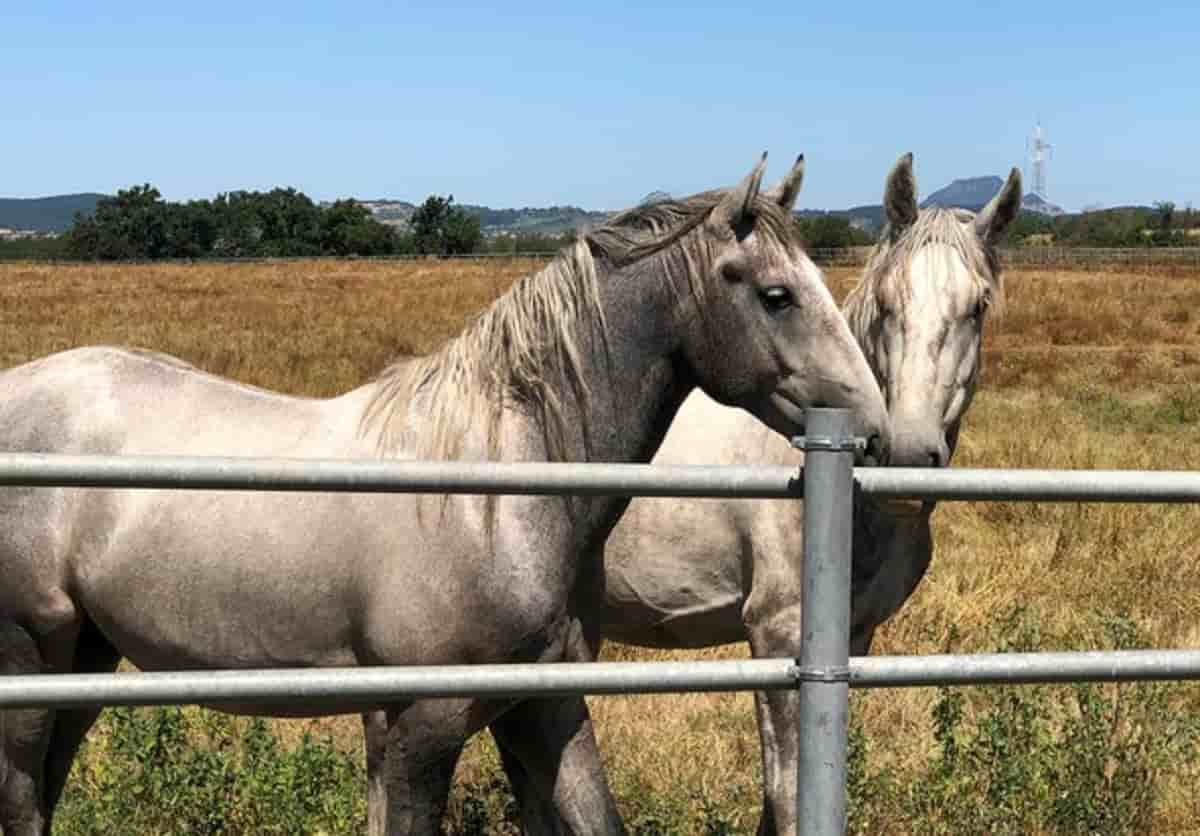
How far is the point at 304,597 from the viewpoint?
3.41 meters

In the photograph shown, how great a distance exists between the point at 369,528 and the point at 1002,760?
2.32 metres

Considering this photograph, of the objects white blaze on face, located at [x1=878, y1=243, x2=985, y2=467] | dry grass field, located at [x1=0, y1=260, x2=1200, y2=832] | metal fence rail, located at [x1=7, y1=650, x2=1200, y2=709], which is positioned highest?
white blaze on face, located at [x1=878, y1=243, x2=985, y2=467]

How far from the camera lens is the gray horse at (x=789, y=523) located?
12.9 ft

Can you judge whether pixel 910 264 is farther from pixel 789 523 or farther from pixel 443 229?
pixel 443 229

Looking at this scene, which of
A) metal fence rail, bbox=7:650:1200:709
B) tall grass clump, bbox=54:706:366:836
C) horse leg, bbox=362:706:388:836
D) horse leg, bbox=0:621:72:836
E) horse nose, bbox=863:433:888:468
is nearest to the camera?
metal fence rail, bbox=7:650:1200:709

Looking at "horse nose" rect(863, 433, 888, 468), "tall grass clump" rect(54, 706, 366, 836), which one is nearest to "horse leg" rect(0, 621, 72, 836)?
"tall grass clump" rect(54, 706, 366, 836)

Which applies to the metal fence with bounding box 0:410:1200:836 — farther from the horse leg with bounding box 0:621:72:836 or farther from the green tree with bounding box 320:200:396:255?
the green tree with bounding box 320:200:396:255

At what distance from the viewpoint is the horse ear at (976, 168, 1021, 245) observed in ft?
14.6

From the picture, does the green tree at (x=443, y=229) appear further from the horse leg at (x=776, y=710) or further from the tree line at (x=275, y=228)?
the horse leg at (x=776, y=710)

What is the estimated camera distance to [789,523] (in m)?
4.42

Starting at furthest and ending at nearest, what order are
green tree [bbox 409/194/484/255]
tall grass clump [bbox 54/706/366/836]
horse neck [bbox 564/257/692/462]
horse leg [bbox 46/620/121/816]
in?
green tree [bbox 409/194/484/255] → tall grass clump [bbox 54/706/366/836] → horse leg [bbox 46/620/121/816] → horse neck [bbox 564/257/692/462]

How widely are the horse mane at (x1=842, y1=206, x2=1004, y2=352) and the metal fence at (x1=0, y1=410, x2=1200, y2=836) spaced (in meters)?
1.85

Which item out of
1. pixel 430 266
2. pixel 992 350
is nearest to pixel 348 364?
pixel 992 350

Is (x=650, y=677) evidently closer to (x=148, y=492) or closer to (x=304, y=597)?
(x=304, y=597)
